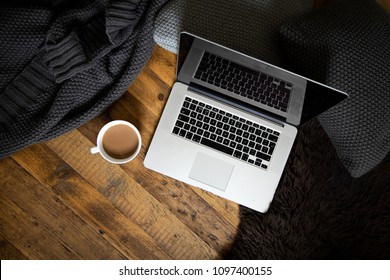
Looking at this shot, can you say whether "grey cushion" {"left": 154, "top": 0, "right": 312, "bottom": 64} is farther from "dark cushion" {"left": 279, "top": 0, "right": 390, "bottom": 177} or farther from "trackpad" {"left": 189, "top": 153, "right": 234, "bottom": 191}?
"trackpad" {"left": 189, "top": 153, "right": 234, "bottom": 191}

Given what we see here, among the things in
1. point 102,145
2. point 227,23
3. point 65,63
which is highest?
point 227,23

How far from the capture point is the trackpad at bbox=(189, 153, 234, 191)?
83 centimetres

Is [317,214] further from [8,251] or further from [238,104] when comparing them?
[8,251]

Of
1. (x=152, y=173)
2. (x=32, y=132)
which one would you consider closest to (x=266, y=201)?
(x=152, y=173)

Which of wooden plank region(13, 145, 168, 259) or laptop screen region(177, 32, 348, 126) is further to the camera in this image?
wooden plank region(13, 145, 168, 259)

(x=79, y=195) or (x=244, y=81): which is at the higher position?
(x=244, y=81)

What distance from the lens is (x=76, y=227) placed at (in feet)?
2.76

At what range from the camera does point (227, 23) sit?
0.78 meters

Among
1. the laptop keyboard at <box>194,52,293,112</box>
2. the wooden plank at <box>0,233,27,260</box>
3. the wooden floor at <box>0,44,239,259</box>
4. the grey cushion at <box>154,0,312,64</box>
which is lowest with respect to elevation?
the wooden plank at <box>0,233,27,260</box>

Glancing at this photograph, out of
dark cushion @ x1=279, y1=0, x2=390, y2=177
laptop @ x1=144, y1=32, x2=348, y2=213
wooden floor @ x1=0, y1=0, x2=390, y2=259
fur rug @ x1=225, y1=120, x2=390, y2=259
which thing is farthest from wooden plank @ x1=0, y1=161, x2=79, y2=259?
dark cushion @ x1=279, y1=0, x2=390, y2=177

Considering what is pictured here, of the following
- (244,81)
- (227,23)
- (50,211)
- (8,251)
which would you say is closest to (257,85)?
(244,81)

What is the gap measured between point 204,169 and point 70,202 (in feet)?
1.09

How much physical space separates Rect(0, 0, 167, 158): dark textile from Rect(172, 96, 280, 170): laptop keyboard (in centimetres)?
17

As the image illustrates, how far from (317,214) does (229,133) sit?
29cm
